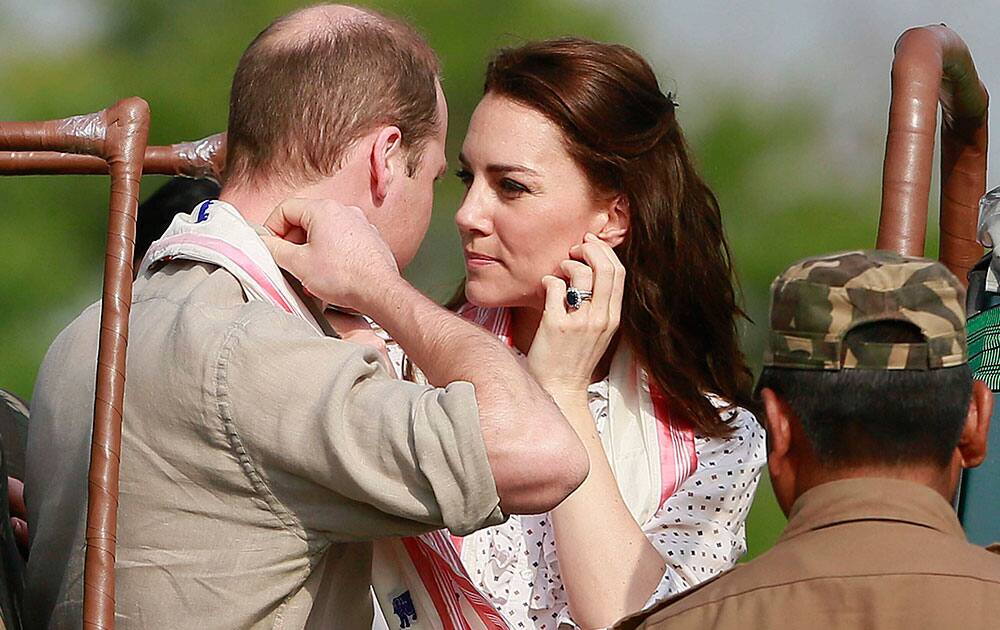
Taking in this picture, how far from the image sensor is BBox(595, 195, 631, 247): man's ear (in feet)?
9.85

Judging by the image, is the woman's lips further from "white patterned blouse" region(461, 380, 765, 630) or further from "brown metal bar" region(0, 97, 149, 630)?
"brown metal bar" region(0, 97, 149, 630)

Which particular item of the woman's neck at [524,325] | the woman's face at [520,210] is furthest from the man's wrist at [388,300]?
the woman's neck at [524,325]

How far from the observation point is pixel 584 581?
2506 millimetres

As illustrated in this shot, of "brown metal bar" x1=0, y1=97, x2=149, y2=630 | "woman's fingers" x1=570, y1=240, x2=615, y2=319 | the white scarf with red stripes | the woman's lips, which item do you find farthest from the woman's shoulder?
"brown metal bar" x1=0, y1=97, x2=149, y2=630

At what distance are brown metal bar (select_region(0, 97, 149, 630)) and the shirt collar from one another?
778mm

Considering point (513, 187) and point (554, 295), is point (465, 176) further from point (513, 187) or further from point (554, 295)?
point (554, 295)

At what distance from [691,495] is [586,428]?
0.24 m

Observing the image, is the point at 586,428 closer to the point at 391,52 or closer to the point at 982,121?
the point at 391,52

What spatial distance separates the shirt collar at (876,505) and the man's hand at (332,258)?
68cm

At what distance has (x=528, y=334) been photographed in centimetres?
304

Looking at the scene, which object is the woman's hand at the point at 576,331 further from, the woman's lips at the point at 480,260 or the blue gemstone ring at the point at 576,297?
the woman's lips at the point at 480,260

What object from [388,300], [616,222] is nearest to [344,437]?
[388,300]

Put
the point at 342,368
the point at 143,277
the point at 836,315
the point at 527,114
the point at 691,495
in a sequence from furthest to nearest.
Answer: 1. the point at 527,114
2. the point at 691,495
3. the point at 143,277
4. the point at 342,368
5. the point at 836,315

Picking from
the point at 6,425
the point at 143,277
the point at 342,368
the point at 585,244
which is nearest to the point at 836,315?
the point at 342,368
